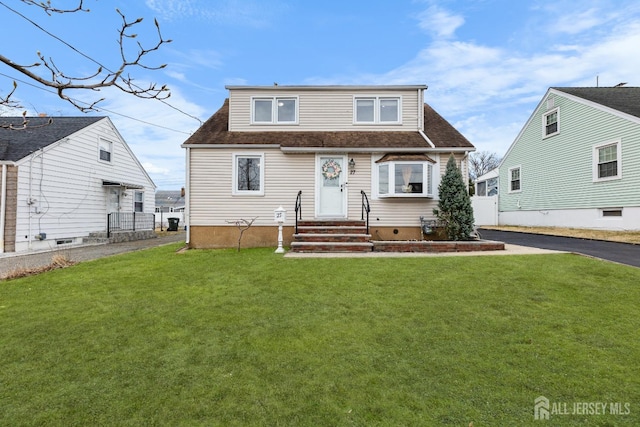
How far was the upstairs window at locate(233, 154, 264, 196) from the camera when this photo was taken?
10352mm

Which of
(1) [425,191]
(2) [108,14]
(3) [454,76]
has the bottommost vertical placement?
(1) [425,191]

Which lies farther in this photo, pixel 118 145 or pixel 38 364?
pixel 118 145

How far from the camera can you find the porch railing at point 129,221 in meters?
15.8

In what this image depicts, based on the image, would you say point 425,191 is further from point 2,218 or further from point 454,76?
point 2,218

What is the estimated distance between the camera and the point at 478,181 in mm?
24000

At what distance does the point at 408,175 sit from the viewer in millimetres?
9945

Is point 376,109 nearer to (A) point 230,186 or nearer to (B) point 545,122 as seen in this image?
(A) point 230,186

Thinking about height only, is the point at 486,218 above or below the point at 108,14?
below

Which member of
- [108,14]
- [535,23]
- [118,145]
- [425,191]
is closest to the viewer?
[108,14]

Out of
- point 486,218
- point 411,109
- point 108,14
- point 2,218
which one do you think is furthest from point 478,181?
point 2,218

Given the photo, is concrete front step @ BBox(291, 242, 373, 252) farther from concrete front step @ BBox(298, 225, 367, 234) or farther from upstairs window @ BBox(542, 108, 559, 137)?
upstairs window @ BBox(542, 108, 559, 137)

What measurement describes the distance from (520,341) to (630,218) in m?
13.1

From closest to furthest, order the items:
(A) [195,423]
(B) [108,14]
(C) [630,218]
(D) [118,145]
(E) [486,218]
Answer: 1. (A) [195,423]
2. (B) [108,14]
3. (C) [630,218]
4. (D) [118,145]
5. (E) [486,218]

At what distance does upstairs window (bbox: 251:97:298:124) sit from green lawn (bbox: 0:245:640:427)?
7.25 meters
